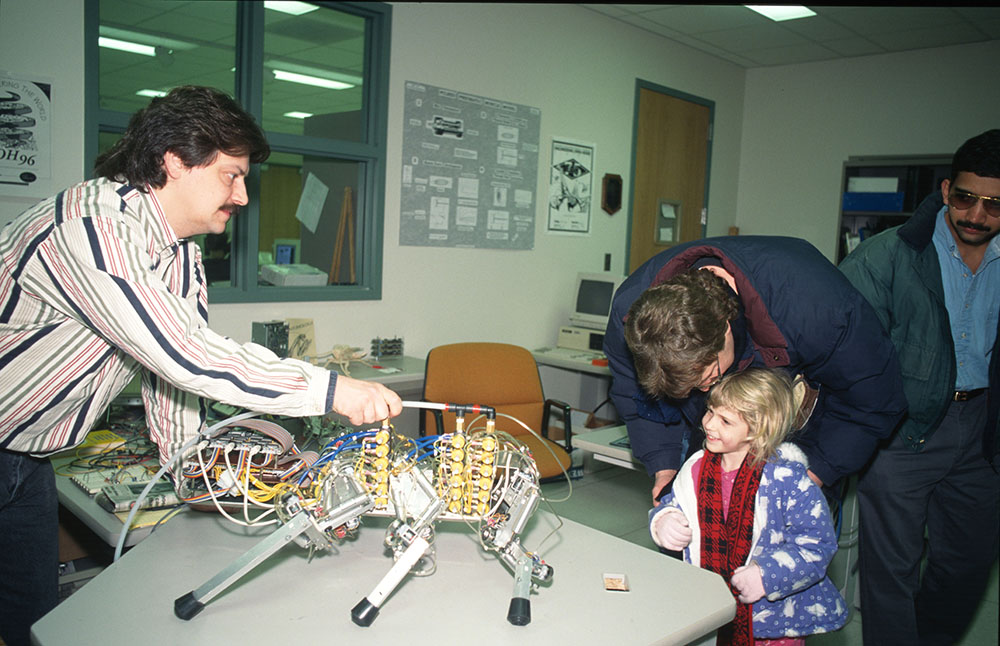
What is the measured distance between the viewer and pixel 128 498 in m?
1.74

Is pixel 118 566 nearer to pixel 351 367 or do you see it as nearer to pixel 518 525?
pixel 518 525

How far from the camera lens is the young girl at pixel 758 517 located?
1.59 metres

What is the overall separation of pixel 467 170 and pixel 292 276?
1.20 meters

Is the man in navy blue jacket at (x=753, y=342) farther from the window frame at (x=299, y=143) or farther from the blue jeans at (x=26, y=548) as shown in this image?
the window frame at (x=299, y=143)

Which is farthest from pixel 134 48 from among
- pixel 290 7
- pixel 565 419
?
pixel 565 419

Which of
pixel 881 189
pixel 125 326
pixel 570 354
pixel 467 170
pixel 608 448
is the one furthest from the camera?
pixel 881 189

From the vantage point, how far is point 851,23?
181 inches

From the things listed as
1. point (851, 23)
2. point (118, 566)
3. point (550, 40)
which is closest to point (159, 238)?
point (118, 566)

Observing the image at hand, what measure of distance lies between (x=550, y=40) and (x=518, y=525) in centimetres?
382

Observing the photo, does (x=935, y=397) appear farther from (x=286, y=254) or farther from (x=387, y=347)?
(x=286, y=254)

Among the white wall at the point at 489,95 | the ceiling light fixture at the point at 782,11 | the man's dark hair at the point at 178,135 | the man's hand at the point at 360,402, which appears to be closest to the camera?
the man's hand at the point at 360,402

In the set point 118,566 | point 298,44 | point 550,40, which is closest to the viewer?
point 118,566

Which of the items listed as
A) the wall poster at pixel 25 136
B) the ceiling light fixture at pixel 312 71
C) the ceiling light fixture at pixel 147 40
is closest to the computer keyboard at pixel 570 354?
the wall poster at pixel 25 136

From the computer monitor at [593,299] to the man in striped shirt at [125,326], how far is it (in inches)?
121
